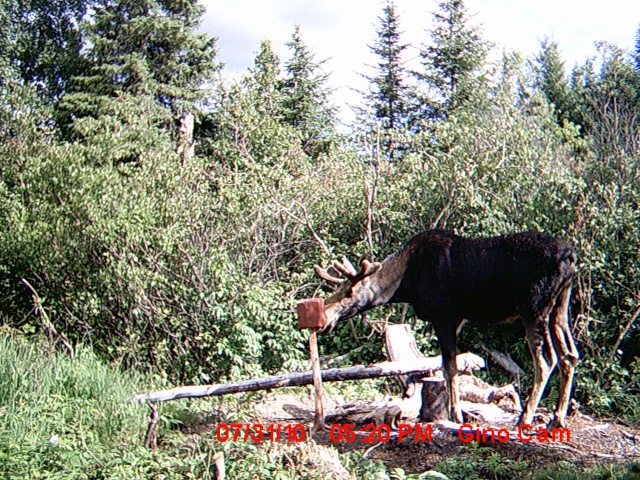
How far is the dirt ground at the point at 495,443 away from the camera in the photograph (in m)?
5.98

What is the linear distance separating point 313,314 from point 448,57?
858 inches

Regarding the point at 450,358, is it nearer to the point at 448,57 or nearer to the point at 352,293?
the point at 352,293

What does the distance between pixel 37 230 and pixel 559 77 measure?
26067 mm

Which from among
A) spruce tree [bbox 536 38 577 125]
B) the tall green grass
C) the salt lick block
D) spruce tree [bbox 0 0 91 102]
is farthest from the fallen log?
spruce tree [bbox 536 38 577 125]

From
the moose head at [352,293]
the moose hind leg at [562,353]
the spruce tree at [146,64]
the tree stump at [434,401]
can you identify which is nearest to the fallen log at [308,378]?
the tree stump at [434,401]

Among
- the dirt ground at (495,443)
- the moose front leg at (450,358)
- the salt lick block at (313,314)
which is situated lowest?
the dirt ground at (495,443)

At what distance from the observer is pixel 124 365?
32.8ft

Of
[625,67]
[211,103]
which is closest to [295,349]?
[211,103]

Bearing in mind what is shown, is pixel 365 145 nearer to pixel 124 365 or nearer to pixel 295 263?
pixel 295 263

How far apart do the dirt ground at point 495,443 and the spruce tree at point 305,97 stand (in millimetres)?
16006

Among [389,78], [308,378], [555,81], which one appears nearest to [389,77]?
[389,78]

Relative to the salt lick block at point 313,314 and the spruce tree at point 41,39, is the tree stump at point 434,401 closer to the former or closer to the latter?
the salt lick block at point 313,314

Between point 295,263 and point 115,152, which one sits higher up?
point 115,152

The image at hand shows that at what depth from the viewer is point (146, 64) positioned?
64.7ft
